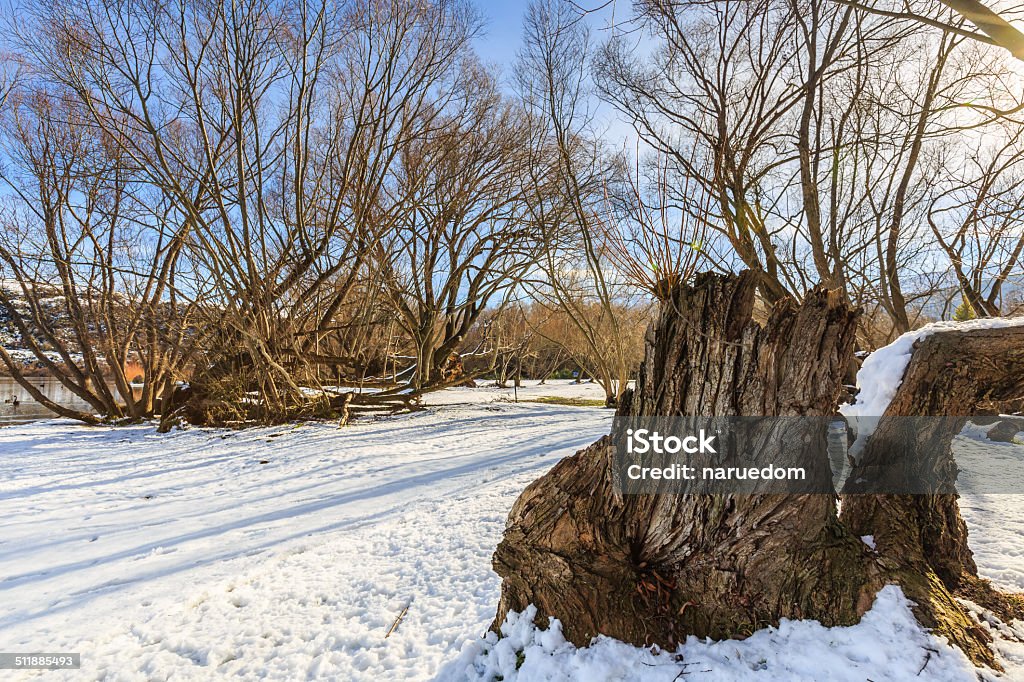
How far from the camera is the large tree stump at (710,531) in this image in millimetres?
1883

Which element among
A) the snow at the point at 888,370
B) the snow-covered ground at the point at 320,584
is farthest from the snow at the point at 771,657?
the snow at the point at 888,370

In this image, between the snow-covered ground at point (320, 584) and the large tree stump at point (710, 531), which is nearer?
the snow-covered ground at point (320, 584)

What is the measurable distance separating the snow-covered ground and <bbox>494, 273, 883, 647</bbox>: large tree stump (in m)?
0.10

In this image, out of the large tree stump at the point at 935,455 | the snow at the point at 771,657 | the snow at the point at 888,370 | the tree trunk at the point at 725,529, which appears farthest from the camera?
the snow at the point at 888,370

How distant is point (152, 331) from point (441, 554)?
10.5 metres

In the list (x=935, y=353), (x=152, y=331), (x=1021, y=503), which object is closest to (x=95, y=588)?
(x=935, y=353)

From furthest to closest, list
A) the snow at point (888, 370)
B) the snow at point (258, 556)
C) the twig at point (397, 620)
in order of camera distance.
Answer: the twig at point (397, 620) → the snow at point (258, 556) → the snow at point (888, 370)

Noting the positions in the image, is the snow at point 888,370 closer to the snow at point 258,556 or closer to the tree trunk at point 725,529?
the tree trunk at point 725,529

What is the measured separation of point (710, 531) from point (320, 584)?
102 inches

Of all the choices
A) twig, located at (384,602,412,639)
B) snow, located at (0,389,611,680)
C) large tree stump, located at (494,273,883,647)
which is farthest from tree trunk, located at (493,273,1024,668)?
snow, located at (0,389,611,680)

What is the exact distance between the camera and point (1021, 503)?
3748mm

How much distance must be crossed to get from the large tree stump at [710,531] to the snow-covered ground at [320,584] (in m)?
0.10
